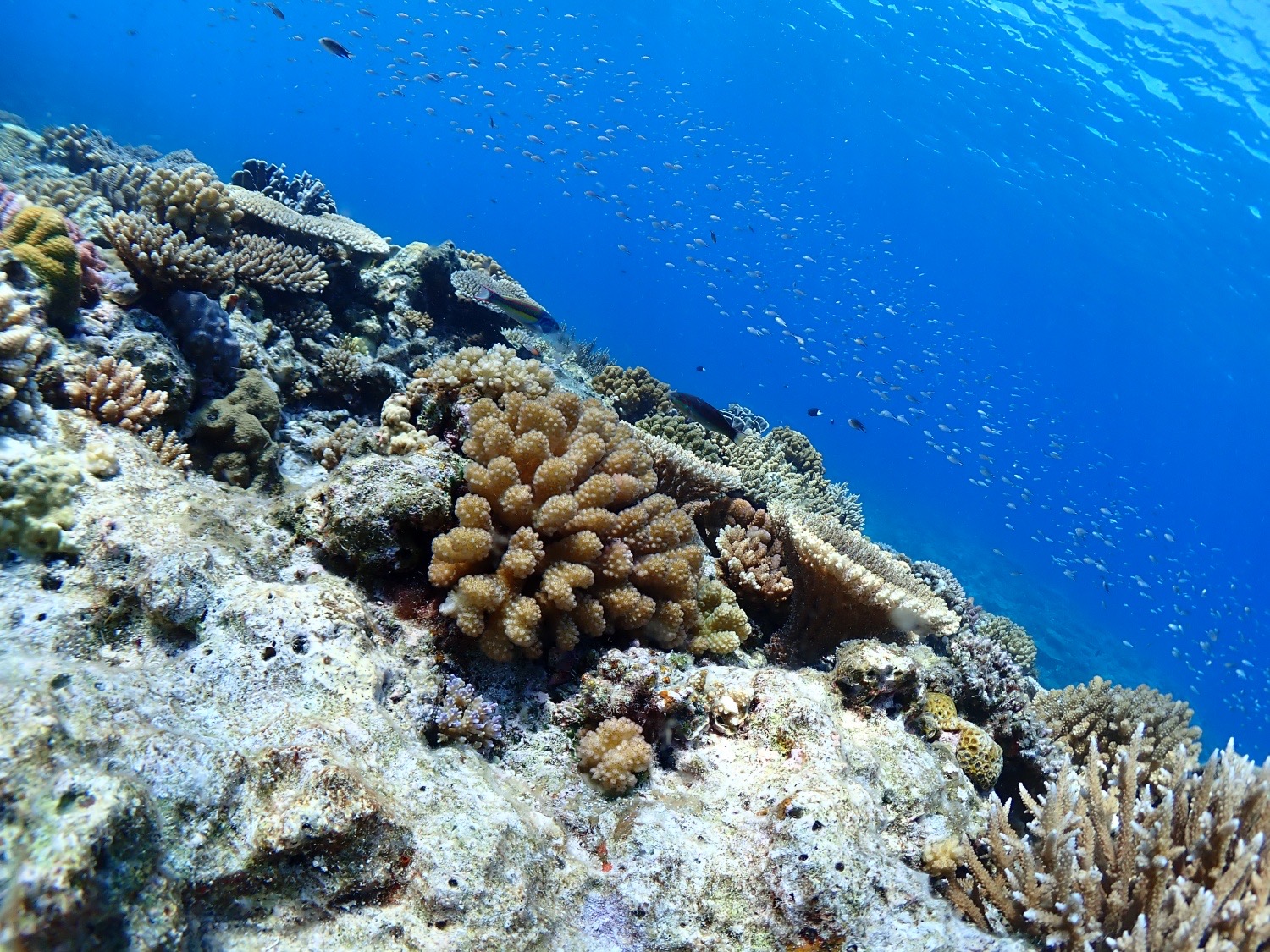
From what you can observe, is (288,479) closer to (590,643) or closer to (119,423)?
(119,423)

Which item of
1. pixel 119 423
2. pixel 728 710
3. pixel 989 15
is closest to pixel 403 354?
pixel 119 423


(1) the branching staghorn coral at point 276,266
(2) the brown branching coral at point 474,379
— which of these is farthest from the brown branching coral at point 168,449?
(1) the branching staghorn coral at point 276,266

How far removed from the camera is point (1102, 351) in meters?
82.4

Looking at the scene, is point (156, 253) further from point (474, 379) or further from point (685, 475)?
point (685, 475)

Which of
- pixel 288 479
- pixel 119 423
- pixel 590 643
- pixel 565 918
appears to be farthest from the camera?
pixel 288 479

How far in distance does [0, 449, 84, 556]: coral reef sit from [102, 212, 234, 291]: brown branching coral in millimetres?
3056

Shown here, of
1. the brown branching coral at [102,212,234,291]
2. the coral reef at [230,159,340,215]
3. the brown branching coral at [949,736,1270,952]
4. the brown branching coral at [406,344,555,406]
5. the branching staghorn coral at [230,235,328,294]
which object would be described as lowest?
the coral reef at [230,159,340,215]

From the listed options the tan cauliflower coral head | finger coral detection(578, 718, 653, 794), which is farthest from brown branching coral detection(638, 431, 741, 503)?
finger coral detection(578, 718, 653, 794)

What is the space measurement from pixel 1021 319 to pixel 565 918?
106 m

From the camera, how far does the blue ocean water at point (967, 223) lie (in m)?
31.7

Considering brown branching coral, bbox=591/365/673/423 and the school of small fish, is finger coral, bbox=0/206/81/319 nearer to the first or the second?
brown branching coral, bbox=591/365/673/423

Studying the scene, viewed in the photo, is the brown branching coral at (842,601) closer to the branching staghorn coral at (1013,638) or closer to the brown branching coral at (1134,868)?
the brown branching coral at (1134,868)

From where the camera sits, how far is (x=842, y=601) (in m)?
4.86

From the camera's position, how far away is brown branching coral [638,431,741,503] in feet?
18.4
